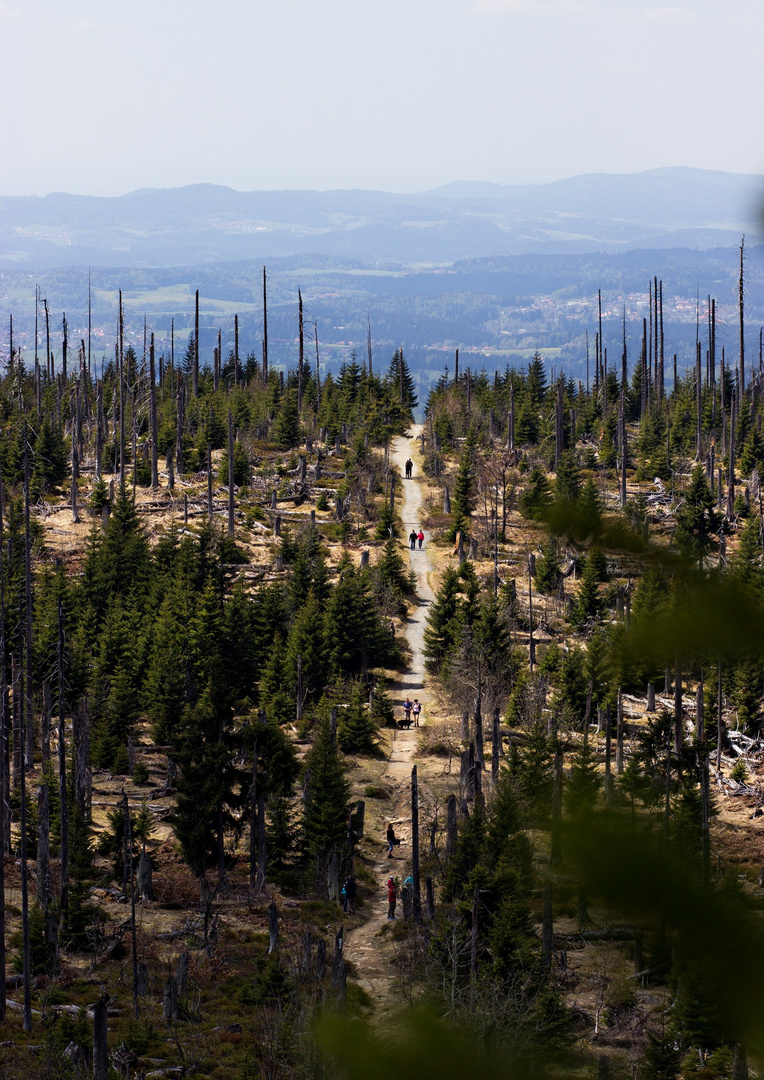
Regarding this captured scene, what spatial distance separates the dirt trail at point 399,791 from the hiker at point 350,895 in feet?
1.86

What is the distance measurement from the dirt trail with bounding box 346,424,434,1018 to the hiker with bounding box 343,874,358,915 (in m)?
0.57

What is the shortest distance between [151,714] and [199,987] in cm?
1503

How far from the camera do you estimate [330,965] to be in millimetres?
26859

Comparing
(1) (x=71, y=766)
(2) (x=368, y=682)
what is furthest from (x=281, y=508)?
(1) (x=71, y=766)

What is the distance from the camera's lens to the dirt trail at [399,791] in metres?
27.5

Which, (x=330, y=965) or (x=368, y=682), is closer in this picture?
(x=330, y=965)

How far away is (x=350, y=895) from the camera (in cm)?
3123

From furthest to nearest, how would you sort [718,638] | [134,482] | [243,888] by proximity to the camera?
[134,482] < [243,888] < [718,638]

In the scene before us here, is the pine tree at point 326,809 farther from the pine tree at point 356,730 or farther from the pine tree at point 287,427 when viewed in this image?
the pine tree at point 287,427

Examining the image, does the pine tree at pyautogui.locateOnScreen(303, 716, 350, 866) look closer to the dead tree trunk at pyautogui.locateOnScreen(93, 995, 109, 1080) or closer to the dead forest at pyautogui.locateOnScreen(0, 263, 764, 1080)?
the dead forest at pyautogui.locateOnScreen(0, 263, 764, 1080)

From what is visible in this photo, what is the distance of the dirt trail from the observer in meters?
27.5

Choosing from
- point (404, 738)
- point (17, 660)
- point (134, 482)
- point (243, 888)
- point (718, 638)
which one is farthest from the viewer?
point (134, 482)

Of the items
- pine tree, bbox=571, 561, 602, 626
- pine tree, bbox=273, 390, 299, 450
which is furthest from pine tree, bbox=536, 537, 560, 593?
pine tree, bbox=273, 390, 299, 450

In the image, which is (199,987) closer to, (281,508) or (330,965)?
(330,965)
